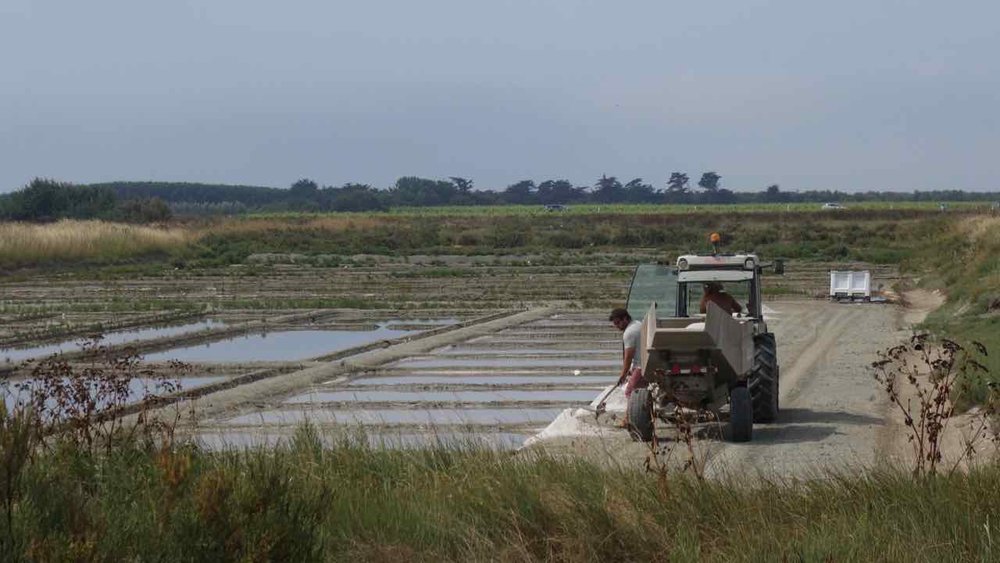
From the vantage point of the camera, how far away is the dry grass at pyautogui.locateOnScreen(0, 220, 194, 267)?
55125mm

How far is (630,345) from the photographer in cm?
1419

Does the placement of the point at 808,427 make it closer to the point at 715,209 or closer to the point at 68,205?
the point at 68,205

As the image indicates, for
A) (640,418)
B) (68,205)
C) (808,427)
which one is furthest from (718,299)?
(68,205)

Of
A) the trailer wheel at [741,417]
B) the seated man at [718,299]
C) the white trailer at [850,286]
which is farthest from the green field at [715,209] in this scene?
the trailer wheel at [741,417]

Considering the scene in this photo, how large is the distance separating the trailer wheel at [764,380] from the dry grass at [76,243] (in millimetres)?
44816

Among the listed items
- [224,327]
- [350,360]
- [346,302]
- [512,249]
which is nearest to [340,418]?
[350,360]

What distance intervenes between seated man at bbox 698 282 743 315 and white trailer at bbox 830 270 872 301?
921 inches

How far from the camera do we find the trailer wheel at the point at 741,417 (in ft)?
43.4

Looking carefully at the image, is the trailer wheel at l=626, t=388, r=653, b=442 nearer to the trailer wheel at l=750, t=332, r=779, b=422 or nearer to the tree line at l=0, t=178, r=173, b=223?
Answer: the trailer wheel at l=750, t=332, r=779, b=422

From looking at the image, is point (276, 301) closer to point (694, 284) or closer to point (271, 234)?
point (694, 284)

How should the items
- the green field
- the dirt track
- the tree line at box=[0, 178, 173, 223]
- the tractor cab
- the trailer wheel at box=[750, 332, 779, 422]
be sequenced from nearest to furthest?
the dirt track, the trailer wheel at box=[750, 332, 779, 422], the tractor cab, the tree line at box=[0, 178, 173, 223], the green field

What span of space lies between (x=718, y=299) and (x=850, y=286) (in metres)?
23.9

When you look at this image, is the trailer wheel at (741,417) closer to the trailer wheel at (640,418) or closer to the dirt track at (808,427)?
the dirt track at (808,427)

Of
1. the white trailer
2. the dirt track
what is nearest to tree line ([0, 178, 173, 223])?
the white trailer
